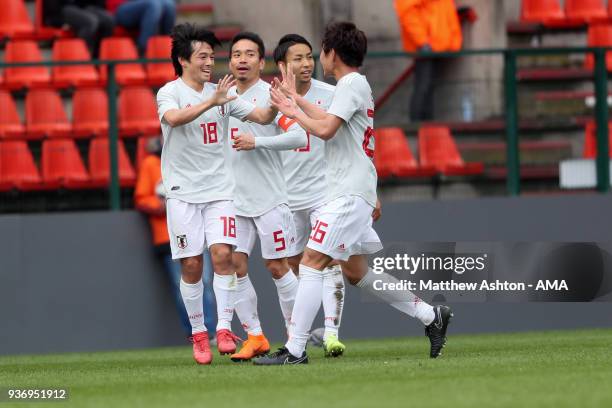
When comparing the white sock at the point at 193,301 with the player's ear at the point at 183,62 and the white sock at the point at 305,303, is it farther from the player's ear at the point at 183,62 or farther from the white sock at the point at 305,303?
the player's ear at the point at 183,62

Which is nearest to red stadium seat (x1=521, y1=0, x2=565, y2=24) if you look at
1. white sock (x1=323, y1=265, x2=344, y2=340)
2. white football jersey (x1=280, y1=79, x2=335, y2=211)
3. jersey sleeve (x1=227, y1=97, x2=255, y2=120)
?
white football jersey (x1=280, y1=79, x2=335, y2=211)

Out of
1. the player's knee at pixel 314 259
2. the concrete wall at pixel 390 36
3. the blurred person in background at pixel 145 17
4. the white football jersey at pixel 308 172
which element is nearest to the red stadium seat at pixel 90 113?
the blurred person in background at pixel 145 17

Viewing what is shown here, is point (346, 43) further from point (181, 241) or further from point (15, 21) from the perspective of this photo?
point (15, 21)

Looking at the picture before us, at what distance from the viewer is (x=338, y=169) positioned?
32.1ft

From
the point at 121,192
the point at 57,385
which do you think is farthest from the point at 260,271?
the point at 57,385

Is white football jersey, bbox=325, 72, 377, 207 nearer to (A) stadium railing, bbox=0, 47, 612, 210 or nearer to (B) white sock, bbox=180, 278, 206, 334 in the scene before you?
(B) white sock, bbox=180, 278, 206, 334

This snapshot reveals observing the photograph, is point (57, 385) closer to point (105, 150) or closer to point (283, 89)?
point (283, 89)

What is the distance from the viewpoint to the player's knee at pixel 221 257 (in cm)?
1068

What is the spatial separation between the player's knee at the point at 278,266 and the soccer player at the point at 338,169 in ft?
4.51

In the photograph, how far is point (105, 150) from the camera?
14234 millimetres

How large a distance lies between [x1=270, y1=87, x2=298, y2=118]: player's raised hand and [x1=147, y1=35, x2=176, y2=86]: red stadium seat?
5.20 meters

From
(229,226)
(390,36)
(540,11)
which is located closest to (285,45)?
(229,226)

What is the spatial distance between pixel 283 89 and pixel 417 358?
6.85 ft

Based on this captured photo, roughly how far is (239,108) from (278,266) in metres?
1.28
